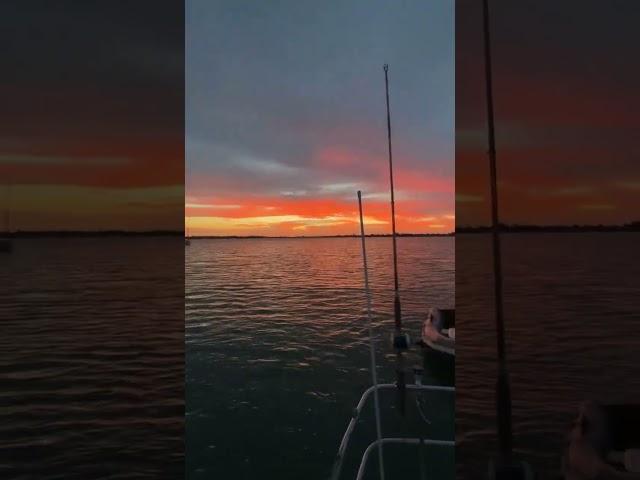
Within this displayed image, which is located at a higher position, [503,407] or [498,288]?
[498,288]

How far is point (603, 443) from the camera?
4.26 metres

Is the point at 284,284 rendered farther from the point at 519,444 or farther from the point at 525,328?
the point at 519,444

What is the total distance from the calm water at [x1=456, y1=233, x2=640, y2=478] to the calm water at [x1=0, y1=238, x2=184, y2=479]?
292cm

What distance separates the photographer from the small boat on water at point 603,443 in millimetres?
3703

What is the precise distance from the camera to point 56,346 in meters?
10.9

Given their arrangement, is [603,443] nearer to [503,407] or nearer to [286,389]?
[503,407]

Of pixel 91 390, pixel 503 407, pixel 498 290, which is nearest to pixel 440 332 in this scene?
pixel 91 390

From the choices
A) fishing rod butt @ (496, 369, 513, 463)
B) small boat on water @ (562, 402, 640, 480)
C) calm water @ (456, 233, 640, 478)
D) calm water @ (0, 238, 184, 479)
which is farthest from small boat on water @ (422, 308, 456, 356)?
fishing rod butt @ (496, 369, 513, 463)

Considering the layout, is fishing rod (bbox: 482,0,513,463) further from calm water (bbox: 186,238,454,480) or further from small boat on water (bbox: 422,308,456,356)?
small boat on water (bbox: 422,308,456,356)

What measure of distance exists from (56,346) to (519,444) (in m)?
9.78

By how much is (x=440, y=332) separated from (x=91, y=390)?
22.1ft

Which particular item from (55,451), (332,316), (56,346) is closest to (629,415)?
(55,451)

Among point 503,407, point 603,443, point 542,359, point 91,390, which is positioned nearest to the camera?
point 503,407

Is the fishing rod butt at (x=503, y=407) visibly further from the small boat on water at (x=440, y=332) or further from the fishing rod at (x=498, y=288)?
the small boat on water at (x=440, y=332)
